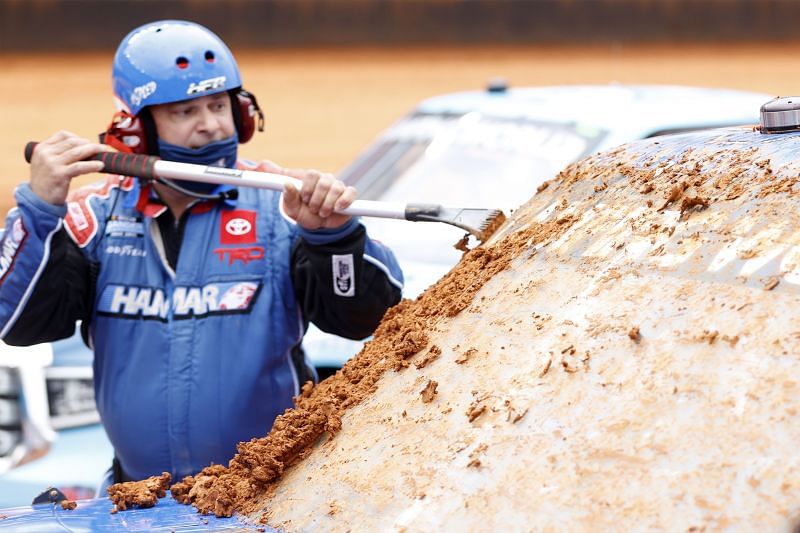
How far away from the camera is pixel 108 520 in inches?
100

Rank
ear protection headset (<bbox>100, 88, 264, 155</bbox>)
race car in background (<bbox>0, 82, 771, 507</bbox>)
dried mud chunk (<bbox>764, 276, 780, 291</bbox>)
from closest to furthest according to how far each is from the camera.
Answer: dried mud chunk (<bbox>764, 276, 780, 291</bbox>) < ear protection headset (<bbox>100, 88, 264, 155</bbox>) < race car in background (<bbox>0, 82, 771, 507</bbox>)

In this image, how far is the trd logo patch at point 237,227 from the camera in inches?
149

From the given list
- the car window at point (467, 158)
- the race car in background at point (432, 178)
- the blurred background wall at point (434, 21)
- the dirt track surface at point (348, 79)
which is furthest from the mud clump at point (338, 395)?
the blurred background wall at point (434, 21)

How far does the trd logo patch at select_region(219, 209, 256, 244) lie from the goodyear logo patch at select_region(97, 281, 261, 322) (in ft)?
0.46

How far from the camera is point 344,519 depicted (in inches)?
94.7

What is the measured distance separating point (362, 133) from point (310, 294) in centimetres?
1501

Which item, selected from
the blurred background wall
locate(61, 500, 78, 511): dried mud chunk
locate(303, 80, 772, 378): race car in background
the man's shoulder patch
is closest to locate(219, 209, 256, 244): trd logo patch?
the man's shoulder patch

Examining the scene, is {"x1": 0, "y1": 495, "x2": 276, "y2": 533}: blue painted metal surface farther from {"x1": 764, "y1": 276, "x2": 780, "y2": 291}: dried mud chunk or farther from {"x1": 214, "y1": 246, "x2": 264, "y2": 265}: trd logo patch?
{"x1": 214, "y1": 246, "x2": 264, "y2": 265}: trd logo patch

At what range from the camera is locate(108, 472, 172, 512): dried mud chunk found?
2.67 m

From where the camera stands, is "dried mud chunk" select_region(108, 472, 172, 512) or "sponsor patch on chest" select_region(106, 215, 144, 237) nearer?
"dried mud chunk" select_region(108, 472, 172, 512)

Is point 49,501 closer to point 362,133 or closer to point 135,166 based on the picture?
point 135,166

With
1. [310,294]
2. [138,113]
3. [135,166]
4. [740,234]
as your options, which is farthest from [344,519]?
[138,113]

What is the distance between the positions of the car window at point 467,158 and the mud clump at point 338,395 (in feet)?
9.21

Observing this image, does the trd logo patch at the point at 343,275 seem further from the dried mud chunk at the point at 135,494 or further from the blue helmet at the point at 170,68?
the dried mud chunk at the point at 135,494
